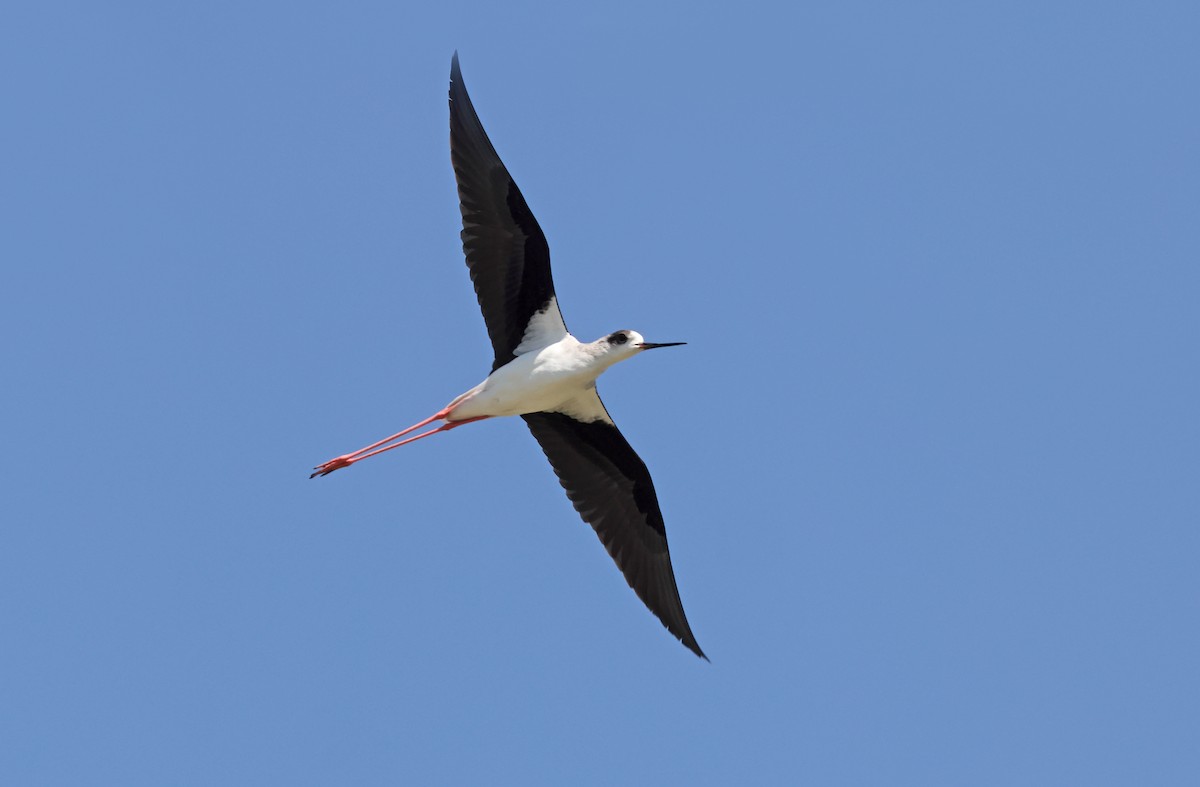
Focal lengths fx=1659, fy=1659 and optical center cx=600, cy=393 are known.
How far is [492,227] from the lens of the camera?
50.8 ft

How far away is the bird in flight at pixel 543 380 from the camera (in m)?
15.4

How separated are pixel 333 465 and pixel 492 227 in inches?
120

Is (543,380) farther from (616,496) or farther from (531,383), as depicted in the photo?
(616,496)

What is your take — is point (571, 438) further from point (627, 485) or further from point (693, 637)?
point (693, 637)

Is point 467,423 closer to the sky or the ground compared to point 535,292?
closer to the ground

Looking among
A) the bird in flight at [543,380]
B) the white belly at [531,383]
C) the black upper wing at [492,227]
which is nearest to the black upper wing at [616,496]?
the bird in flight at [543,380]

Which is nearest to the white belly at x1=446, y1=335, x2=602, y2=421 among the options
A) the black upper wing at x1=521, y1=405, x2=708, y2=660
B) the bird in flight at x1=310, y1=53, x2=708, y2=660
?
the bird in flight at x1=310, y1=53, x2=708, y2=660

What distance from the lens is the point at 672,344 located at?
51.8ft

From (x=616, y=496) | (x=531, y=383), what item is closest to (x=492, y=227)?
(x=531, y=383)

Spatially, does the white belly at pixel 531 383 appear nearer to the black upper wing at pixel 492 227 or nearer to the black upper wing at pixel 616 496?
the black upper wing at pixel 492 227

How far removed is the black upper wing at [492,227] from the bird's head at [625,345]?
721 millimetres

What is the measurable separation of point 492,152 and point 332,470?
12.0ft

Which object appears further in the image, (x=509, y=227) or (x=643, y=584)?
(x=643, y=584)

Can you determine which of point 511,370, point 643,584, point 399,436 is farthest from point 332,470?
point 643,584
